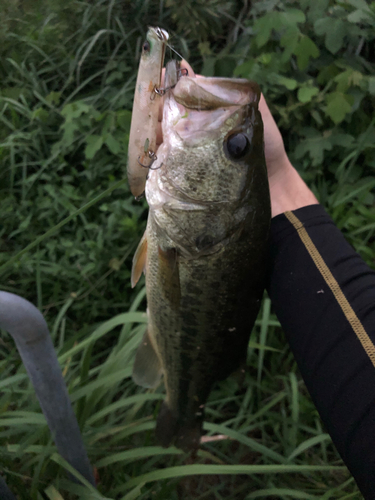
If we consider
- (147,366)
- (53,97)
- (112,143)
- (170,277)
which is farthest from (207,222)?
(53,97)

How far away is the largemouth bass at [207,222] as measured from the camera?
43.1 inches

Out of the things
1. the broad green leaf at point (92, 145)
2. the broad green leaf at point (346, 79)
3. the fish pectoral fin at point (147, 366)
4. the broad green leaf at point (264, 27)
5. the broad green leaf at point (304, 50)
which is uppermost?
the broad green leaf at point (264, 27)

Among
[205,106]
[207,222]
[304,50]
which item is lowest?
[207,222]

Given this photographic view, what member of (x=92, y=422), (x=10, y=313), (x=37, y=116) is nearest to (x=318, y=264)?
(x=10, y=313)

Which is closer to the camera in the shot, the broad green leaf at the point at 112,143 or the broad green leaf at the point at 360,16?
the broad green leaf at the point at 360,16

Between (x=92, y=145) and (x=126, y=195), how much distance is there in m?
0.46

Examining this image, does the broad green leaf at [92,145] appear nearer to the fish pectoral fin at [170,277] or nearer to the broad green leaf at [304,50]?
the fish pectoral fin at [170,277]

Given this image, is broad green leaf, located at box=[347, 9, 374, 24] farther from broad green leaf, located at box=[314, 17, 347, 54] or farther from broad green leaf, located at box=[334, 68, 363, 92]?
broad green leaf, located at box=[334, 68, 363, 92]

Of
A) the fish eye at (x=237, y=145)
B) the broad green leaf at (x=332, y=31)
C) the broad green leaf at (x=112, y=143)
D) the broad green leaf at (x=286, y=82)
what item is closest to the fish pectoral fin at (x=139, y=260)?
the fish eye at (x=237, y=145)

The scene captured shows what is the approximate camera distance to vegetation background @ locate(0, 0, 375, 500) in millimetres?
1697

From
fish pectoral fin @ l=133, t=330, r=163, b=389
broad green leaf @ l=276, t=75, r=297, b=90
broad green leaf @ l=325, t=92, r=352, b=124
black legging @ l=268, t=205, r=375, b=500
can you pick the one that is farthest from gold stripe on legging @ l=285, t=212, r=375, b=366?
broad green leaf @ l=276, t=75, r=297, b=90

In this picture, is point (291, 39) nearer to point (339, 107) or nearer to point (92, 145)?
point (339, 107)

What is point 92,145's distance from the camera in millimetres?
2385

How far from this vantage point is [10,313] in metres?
0.78
